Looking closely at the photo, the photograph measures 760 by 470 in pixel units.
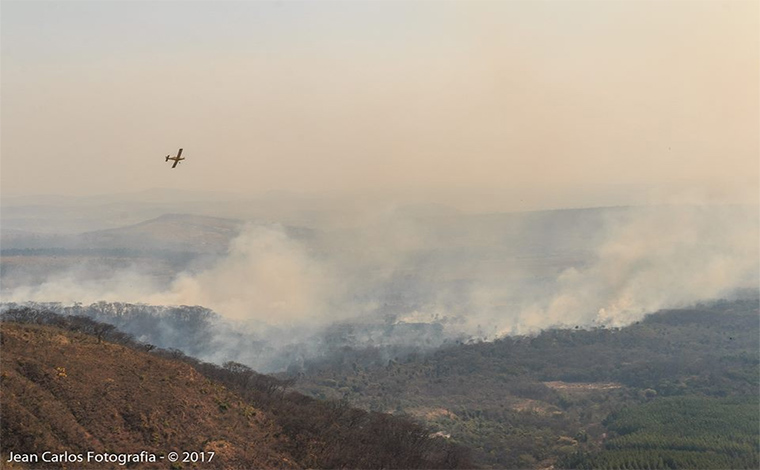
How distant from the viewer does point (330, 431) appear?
103m

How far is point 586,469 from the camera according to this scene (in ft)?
452

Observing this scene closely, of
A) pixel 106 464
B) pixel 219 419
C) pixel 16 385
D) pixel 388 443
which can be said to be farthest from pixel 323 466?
pixel 16 385

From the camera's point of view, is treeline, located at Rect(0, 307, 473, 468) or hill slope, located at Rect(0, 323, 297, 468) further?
treeline, located at Rect(0, 307, 473, 468)

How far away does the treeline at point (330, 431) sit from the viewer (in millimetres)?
95500

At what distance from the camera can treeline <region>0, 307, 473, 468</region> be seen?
313 ft

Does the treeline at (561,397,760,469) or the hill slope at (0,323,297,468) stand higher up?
the hill slope at (0,323,297,468)

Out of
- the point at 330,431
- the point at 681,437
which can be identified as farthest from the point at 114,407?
the point at 681,437

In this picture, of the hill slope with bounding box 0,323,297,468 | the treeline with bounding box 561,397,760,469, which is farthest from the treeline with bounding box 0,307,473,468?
the treeline with bounding box 561,397,760,469

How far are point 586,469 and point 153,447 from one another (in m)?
80.7

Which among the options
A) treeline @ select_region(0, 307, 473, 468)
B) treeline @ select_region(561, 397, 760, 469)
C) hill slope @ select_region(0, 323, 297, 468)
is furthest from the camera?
treeline @ select_region(561, 397, 760, 469)

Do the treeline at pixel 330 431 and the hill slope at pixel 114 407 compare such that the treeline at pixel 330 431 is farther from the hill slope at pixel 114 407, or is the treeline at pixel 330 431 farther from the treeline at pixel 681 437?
the treeline at pixel 681 437

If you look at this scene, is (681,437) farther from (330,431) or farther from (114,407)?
(114,407)

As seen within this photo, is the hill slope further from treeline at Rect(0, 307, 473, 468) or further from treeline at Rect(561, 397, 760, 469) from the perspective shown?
treeline at Rect(561, 397, 760, 469)

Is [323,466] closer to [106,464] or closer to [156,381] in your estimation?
[156,381]
